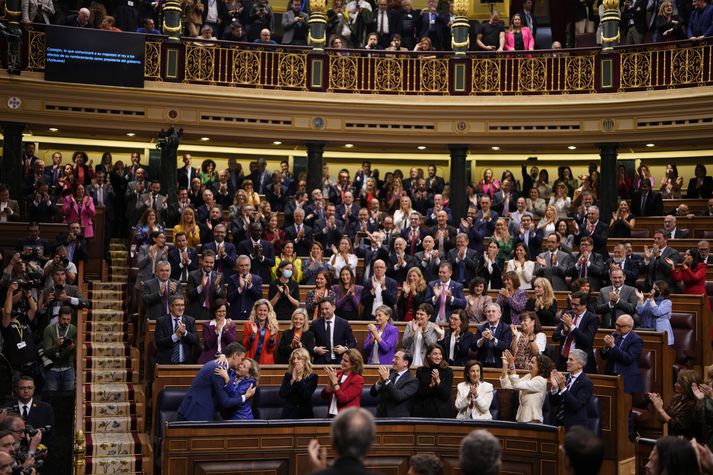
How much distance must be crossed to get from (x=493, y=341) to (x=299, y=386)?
1928 millimetres

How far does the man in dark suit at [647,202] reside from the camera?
13656mm

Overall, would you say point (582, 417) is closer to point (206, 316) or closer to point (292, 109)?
point (206, 316)

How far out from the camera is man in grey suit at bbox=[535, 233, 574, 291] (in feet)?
34.8

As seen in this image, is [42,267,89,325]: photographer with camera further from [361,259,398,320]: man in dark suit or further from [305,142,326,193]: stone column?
[305,142,326,193]: stone column

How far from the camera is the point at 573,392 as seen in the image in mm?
7777

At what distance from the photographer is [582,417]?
782cm

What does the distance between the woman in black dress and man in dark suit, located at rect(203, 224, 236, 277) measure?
3205 mm

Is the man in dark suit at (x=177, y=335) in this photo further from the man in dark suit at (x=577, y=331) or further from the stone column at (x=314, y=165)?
the stone column at (x=314, y=165)

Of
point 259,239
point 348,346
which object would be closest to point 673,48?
point 259,239

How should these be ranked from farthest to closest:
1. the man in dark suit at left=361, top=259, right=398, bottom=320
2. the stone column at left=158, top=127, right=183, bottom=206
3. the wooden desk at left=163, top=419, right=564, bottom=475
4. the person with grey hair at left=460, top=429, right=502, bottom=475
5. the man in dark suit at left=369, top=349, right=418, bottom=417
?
the stone column at left=158, top=127, right=183, bottom=206
the man in dark suit at left=361, top=259, right=398, bottom=320
the man in dark suit at left=369, top=349, right=418, bottom=417
the wooden desk at left=163, top=419, right=564, bottom=475
the person with grey hair at left=460, top=429, right=502, bottom=475

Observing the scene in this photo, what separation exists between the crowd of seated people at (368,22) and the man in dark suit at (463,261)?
575cm

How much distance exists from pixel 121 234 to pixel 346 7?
5470 millimetres

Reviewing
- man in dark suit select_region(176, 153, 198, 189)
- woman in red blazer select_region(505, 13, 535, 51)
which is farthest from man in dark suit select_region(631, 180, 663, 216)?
man in dark suit select_region(176, 153, 198, 189)

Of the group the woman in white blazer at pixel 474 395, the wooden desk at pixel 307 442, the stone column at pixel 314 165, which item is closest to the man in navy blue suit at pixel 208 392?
the wooden desk at pixel 307 442
